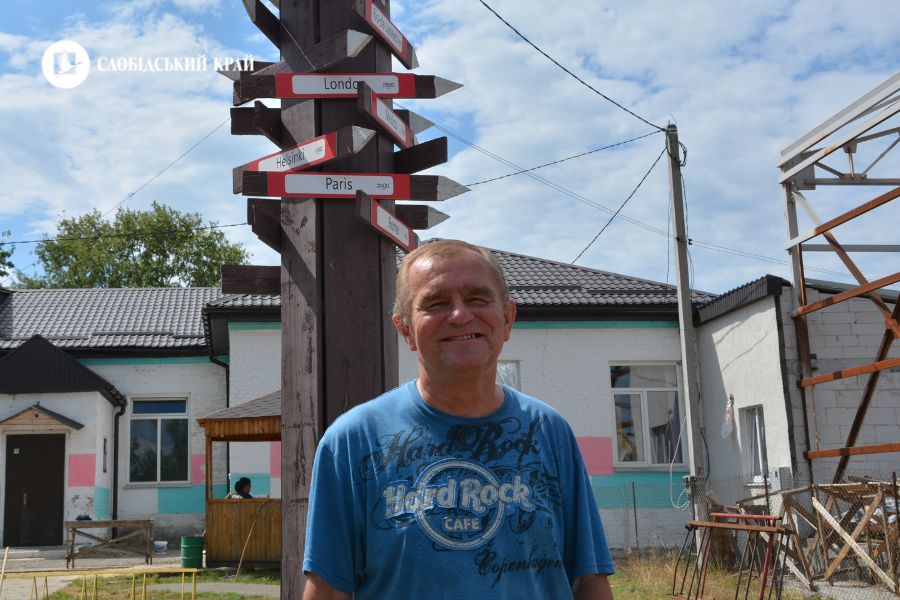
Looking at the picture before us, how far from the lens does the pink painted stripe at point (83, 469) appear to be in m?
19.2

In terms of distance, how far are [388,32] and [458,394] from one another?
84.7 inches

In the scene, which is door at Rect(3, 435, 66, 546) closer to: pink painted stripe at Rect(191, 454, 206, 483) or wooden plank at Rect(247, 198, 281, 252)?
pink painted stripe at Rect(191, 454, 206, 483)

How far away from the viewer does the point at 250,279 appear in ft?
13.6

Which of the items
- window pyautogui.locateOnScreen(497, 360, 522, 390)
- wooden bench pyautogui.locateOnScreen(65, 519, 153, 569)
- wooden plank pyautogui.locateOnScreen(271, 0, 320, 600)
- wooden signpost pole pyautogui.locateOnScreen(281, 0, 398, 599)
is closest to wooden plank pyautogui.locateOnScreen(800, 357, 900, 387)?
window pyautogui.locateOnScreen(497, 360, 522, 390)

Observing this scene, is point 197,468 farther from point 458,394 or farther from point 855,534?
point 458,394

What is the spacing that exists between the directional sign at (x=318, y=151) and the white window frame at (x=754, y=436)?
1264 centimetres

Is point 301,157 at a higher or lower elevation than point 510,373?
lower

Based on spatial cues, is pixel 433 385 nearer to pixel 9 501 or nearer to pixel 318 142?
pixel 318 142

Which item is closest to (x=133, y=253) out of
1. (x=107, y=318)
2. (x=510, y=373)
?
(x=107, y=318)

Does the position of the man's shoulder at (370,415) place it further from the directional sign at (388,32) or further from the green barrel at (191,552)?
the green barrel at (191,552)

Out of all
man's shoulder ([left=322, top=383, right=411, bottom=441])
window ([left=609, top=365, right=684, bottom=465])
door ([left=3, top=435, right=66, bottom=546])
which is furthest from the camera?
door ([left=3, top=435, right=66, bottom=546])

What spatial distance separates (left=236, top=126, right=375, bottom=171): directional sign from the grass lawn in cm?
768

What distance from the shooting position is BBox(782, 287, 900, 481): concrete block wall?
14242mm

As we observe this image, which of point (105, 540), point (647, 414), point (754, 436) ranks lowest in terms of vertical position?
point (105, 540)
